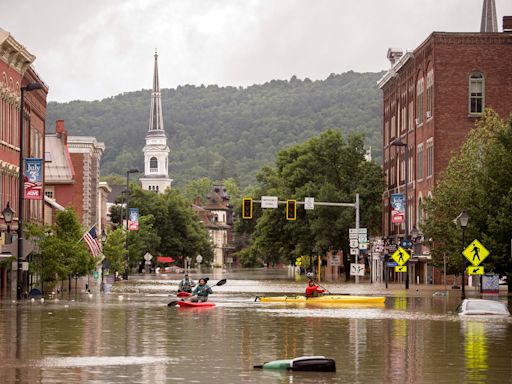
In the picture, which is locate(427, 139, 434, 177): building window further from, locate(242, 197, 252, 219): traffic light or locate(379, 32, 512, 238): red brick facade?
locate(242, 197, 252, 219): traffic light

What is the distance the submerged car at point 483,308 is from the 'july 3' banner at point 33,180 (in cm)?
2392

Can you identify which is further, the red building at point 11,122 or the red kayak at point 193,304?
the red building at point 11,122

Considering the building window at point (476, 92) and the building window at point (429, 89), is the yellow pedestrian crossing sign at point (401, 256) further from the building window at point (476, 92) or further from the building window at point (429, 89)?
the building window at point (429, 89)

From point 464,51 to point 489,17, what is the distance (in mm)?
18843

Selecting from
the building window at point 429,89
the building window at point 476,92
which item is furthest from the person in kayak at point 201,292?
the building window at point 429,89

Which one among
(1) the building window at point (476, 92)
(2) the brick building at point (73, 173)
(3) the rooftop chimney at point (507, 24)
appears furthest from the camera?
(2) the brick building at point (73, 173)

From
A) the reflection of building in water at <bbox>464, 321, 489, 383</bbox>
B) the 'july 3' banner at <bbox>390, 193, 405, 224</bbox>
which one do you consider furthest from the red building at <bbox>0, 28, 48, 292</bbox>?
the reflection of building in water at <bbox>464, 321, 489, 383</bbox>

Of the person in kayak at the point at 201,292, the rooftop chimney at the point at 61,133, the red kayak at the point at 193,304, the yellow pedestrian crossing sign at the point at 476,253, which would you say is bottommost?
the red kayak at the point at 193,304

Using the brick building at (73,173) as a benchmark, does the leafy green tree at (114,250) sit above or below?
below

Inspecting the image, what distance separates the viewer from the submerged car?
4297 centimetres

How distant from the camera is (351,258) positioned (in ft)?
440

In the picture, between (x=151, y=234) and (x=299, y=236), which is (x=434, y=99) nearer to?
(x=299, y=236)

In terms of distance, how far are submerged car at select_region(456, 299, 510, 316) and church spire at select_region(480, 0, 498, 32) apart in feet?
225

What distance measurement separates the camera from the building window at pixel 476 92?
93.4 m
